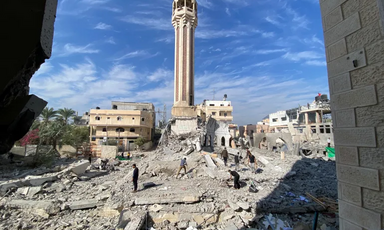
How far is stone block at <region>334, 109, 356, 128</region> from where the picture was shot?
263 centimetres

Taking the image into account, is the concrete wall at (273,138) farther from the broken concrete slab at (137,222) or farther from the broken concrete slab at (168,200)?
the broken concrete slab at (137,222)

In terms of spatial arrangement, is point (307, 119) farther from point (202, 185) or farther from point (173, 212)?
point (173, 212)

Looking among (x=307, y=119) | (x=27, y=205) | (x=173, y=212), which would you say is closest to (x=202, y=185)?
(x=173, y=212)

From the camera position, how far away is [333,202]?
742 cm

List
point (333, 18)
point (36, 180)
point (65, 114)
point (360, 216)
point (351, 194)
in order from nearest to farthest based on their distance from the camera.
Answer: point (360, 216) → point (351, 194) → point (333, 18) → point (36, 180) → point (65, 114)

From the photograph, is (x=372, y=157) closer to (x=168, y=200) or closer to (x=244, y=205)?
A: (x=244, y=205)

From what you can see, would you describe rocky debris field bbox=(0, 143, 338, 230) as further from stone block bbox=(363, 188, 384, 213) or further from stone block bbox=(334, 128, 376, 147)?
stone block bbox=(334, 128, 376, 147)

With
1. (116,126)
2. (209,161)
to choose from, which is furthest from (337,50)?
(116,126)

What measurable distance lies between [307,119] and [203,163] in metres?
28.0

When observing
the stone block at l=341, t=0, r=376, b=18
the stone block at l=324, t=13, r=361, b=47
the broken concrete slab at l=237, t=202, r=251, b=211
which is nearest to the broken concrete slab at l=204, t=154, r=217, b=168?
the broken concrete slab at l=237, t=202, r=251, b=211

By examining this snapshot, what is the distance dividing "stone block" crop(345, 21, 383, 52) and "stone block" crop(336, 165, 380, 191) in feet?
5.51

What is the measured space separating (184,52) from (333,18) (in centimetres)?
1756

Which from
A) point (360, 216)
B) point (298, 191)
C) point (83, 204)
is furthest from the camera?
point (298, 191)

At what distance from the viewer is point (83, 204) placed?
827cm
